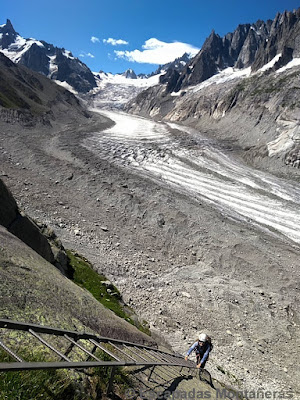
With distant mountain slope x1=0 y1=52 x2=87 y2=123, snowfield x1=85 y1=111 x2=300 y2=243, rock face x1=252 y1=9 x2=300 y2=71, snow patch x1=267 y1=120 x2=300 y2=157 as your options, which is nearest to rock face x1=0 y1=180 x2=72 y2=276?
snowfield x1=85 y1=111 x2=300 y2=243

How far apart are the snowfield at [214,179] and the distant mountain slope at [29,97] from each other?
70.7ft

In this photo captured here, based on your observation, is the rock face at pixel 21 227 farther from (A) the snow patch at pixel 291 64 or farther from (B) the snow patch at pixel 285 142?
(A) the snow patch at pixel 291 64

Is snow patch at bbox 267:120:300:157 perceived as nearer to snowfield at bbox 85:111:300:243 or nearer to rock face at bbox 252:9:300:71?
snowfield at bbox 85:111:300:243

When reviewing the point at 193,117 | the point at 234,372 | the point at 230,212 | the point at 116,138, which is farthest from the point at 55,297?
the point at 193,117

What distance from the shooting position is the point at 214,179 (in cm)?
4216

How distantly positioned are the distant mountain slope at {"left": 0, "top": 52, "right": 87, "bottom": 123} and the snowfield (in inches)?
848

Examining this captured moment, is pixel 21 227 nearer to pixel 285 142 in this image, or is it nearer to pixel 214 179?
pixel 214 179

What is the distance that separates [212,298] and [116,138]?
60.1 metres

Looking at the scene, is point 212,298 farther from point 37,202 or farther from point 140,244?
point 37,202

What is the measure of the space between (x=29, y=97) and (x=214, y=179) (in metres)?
87.9

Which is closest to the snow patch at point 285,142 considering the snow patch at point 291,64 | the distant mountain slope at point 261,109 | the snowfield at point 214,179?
the distant mountain slope at point 261,109

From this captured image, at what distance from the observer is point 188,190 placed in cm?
3669

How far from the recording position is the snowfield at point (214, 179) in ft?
102

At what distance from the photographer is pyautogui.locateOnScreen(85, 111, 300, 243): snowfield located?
3114 centimetres
